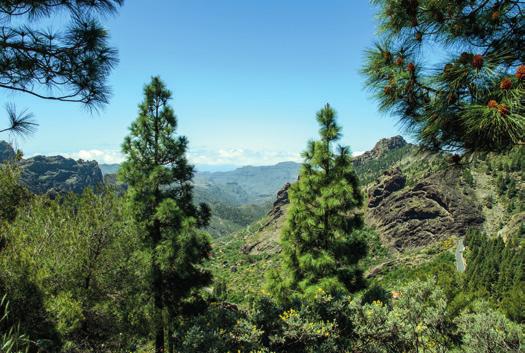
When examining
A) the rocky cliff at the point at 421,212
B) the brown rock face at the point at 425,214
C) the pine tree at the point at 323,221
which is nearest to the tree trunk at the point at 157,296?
the pine tree at the point at 323,221

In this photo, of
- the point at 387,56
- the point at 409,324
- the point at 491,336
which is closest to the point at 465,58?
the point at 387,56

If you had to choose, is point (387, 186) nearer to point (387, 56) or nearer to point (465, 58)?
point (387, 56)

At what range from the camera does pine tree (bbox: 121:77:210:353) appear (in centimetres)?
1372

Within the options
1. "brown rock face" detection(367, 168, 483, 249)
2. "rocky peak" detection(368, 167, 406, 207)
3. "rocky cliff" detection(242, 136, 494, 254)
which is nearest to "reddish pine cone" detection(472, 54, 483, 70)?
"rocky cliff" detection(242, 136, 494, 254)

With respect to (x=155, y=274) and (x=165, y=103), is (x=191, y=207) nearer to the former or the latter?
(x=155, y=274)

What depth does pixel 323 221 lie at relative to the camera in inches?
598

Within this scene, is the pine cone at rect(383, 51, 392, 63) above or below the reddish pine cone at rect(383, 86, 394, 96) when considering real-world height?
above

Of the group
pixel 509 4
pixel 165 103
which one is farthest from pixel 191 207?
pixel 509 4

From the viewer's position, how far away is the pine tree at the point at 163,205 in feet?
45.0

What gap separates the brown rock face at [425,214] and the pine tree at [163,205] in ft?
411

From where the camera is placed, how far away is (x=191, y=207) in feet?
51.1

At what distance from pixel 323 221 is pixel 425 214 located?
135 m

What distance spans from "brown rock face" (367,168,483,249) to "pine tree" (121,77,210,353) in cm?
12524

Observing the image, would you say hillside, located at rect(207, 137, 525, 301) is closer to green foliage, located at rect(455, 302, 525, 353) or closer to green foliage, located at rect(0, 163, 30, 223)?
Result: green foliage, located at rect(0, 163, 30, 223)
